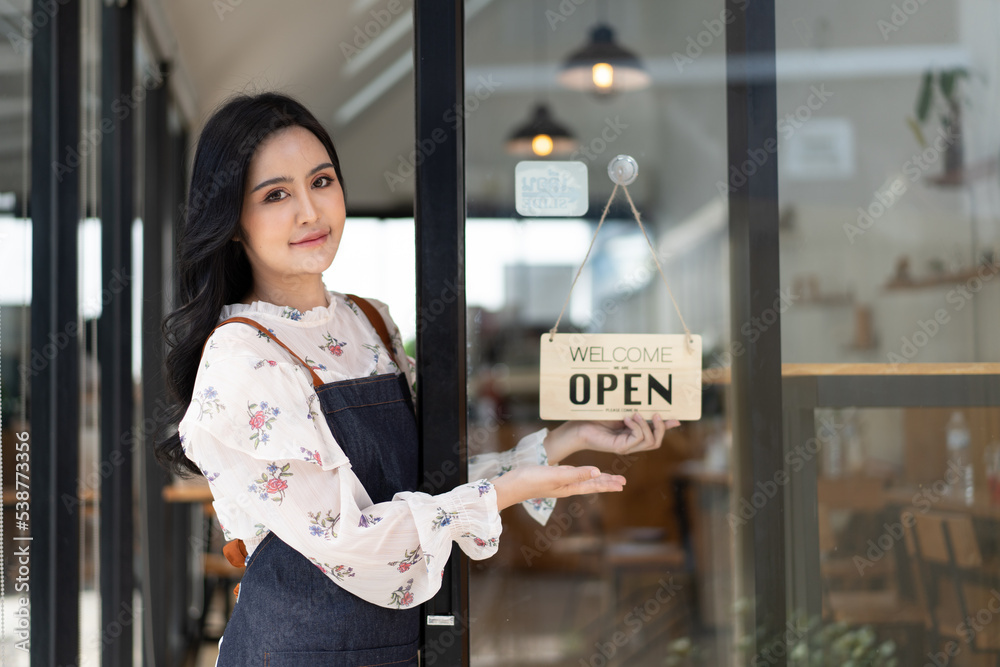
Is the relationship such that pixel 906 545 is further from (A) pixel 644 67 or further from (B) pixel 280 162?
(B) pixel 280 162

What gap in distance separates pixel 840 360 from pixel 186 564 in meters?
3.71

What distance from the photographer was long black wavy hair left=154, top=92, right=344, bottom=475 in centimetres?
117

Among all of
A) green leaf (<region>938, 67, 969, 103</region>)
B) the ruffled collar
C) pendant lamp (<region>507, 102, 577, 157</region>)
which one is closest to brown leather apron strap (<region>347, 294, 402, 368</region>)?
the ruffled collar

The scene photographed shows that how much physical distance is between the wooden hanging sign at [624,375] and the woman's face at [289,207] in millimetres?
405

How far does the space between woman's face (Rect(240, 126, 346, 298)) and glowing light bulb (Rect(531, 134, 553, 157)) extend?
40 cm

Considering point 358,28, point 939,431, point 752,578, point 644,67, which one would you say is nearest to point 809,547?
point 752,578

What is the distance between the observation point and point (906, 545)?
4.63ft

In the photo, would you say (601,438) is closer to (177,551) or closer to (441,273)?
(441,273)
